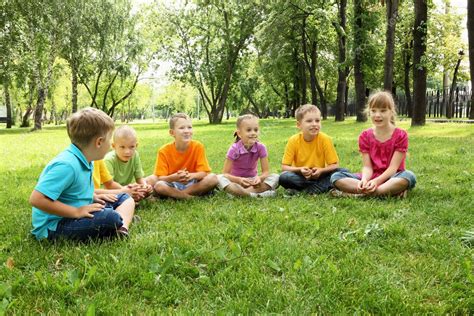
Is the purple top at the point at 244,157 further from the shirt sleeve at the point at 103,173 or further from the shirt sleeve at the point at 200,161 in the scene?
the shirt sleeve at the point at 103,173

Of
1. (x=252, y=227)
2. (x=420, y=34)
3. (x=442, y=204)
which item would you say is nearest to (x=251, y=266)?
(x=252, y=227)

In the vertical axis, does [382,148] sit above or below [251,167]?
above

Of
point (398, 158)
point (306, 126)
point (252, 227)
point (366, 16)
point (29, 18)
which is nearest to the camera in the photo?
point (252, 227)

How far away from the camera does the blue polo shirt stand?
315 centimetres

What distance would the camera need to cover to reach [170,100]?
92.9m

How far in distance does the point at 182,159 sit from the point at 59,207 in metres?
2.42

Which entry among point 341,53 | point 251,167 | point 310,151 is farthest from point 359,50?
point 251,167

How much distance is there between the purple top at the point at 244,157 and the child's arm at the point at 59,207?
2522mm

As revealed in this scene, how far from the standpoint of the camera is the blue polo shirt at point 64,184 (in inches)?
124

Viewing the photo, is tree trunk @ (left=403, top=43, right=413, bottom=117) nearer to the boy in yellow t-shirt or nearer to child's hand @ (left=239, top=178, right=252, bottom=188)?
the boy in yellow t-shirt

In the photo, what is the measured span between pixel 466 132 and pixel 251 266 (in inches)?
501

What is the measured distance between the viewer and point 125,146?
4.90 m

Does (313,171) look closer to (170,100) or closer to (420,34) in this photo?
(420,34)

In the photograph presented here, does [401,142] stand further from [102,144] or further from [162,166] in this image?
[102,144]
